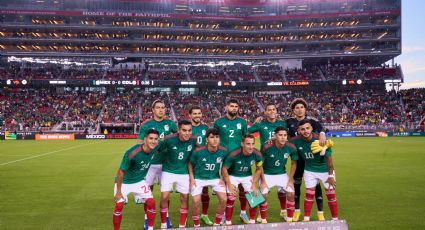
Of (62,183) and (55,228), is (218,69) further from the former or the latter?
(55,228)

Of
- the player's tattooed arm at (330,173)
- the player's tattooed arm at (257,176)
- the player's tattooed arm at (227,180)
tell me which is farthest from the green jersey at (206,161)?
the player's tattooed arm at (330,173)

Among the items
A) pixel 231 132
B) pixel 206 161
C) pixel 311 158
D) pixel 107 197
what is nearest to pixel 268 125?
pixel 231 132

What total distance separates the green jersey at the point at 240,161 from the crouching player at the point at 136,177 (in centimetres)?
159

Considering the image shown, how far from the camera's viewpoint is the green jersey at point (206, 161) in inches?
295

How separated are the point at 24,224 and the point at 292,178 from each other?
20.4 ft

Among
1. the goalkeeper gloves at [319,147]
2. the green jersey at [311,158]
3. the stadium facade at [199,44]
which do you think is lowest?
the green jersey at [311,158]

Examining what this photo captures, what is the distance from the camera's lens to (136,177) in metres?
7.25

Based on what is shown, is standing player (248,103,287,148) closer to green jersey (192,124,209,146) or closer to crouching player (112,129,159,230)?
green jersey (192,124,209,146)

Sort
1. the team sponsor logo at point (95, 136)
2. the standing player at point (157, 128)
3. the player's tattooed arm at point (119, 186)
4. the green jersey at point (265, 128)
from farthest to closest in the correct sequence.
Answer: the team sponsor logo at point (95, 136) → the green jersey at point (265, 128) → the standing player at point (157, 128) → the player's tattooed arm at point (119, 186)

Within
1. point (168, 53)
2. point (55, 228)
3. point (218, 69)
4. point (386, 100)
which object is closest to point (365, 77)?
point (386, 100)

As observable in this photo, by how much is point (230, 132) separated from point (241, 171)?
1081 millimetres

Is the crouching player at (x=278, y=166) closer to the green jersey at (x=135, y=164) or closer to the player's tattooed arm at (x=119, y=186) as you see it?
the green jersey at (x=135, y=164)

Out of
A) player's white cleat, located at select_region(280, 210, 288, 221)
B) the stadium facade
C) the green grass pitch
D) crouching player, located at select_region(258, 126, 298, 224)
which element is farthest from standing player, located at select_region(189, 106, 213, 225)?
the stadium facade

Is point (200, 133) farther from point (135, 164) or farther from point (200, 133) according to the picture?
point (135, 164)
